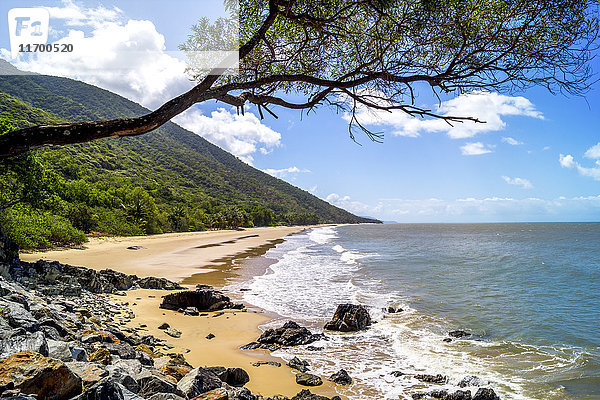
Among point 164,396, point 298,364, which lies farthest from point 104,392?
point 298,364

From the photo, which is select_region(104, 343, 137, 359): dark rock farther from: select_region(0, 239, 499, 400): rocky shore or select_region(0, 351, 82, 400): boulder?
select_region(0, 351, 82, 400): boulder

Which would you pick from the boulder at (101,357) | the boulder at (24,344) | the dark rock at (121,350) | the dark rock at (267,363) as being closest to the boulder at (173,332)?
the dark rock at (267,363)

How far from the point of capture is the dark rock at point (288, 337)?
27.5 ft

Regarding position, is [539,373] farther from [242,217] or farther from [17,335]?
[242,217]

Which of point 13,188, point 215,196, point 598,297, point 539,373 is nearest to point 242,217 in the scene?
point 215,196

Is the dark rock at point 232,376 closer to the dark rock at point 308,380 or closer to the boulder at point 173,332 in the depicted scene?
the dark rock at point 308,380

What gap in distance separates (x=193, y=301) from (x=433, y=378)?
6997 mm

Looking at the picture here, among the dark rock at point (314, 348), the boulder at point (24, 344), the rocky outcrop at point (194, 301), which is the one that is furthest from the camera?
the rocky outcrop at point (194, 301)

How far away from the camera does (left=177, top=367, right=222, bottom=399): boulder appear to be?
13.1 feet

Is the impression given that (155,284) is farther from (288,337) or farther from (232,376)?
(232,376)

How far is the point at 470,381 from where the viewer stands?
253 inches

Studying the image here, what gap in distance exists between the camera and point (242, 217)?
78250 mm

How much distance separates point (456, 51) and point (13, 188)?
18.7 m

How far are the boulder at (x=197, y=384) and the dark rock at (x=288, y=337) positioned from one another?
12.7ft
